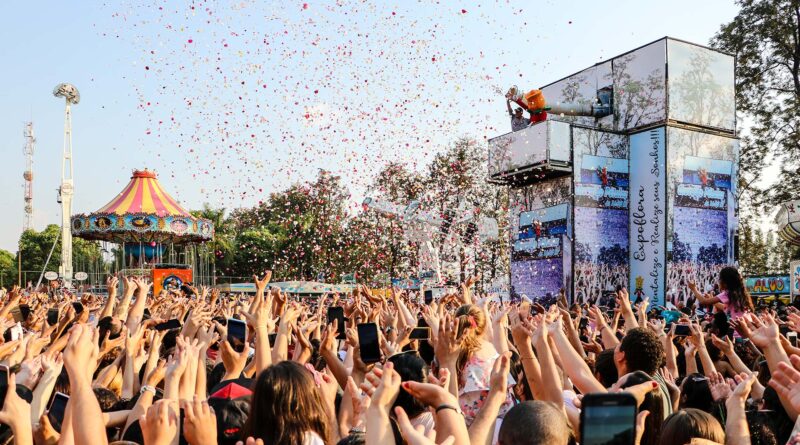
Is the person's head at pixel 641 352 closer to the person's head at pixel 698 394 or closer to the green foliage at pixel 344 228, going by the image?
the person's head at pixel 698 394

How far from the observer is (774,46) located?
32.7m

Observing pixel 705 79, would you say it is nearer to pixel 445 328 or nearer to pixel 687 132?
pixel 687 132

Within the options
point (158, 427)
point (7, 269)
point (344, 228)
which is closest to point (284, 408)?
point (158, 427)

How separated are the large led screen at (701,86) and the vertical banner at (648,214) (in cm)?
152

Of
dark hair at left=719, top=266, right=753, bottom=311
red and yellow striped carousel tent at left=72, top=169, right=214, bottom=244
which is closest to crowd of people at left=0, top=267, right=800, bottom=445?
dark hair at left=719, top=266, right=753, bottom=311

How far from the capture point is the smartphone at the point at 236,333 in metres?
4.91

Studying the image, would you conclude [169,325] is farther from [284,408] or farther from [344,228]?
[344,228]

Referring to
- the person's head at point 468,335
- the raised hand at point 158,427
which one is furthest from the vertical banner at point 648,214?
the raised hand at point 158,427

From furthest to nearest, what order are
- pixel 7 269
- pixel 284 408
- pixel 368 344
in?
1. pixel 7 269
2. pixel 368 344
3. pixel 284 408

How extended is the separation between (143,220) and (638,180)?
24.9 metres

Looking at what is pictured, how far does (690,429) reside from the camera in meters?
2.90

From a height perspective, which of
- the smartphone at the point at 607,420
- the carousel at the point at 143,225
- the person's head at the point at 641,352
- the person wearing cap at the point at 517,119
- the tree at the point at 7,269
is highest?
the person wearing cap at the point at 517,119

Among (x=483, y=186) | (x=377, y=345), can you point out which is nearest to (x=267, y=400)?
(x=377, y=345)

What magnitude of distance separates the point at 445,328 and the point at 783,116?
113 ft
